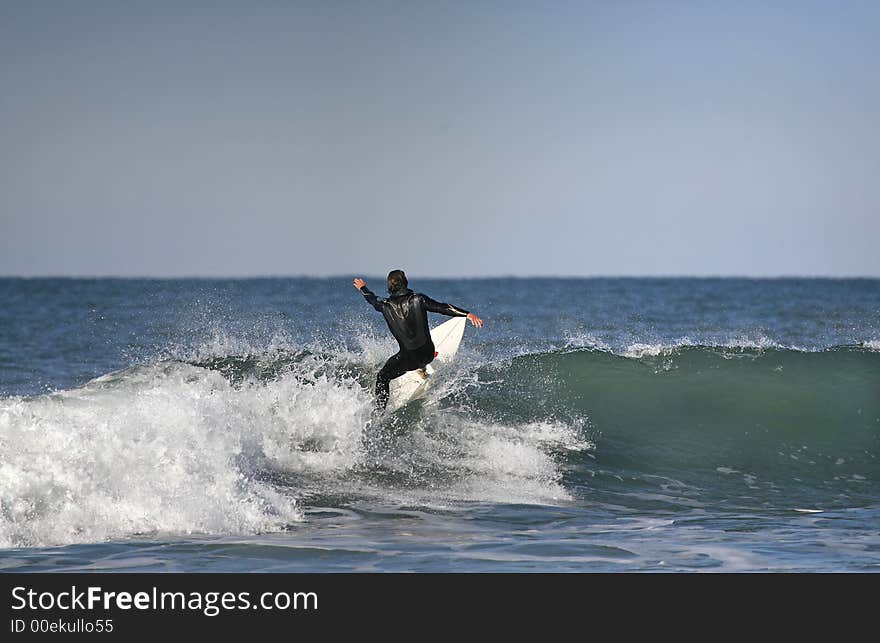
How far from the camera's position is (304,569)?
21.9 ft

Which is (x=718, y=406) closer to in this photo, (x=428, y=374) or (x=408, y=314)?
(x=428, y=374)

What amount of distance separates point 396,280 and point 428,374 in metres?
1.75

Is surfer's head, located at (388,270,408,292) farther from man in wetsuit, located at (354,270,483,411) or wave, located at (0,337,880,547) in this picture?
wave, located at (0,337,880,547)

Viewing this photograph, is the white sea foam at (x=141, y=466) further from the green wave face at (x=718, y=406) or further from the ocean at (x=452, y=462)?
the green wave face at (x=718, y=406)

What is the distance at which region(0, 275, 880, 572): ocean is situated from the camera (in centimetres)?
728

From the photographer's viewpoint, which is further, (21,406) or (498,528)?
(21,406)

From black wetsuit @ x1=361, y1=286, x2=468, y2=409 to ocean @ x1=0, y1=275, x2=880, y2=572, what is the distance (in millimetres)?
796

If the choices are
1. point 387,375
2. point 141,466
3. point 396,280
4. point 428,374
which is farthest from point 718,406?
point 141,466

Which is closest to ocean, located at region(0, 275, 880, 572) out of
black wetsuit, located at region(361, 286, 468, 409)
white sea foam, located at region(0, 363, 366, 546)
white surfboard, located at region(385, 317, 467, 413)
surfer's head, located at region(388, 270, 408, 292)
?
white sea foam, located at region(0, 363, 366, 546)

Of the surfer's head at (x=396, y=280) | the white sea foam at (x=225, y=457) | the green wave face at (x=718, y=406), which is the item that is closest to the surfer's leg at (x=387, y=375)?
the white sea foam at (x=225, y=457)

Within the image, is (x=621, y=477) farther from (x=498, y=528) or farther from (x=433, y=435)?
(x=498, y=528)

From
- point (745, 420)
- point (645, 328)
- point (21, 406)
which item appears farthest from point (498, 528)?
point (645, 328)

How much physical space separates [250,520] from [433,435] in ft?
11.9

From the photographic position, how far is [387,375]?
11219 millimetres
